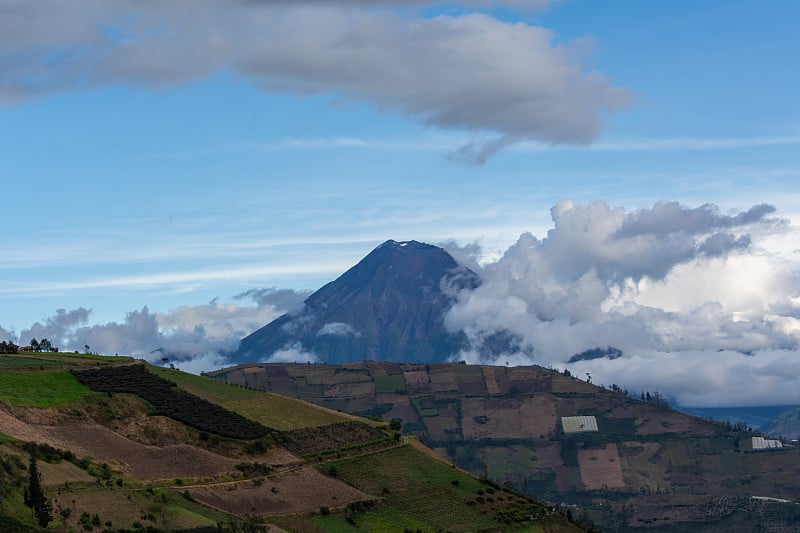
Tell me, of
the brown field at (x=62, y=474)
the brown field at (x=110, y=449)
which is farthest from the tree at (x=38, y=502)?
the brown field at (x=110, y=449)

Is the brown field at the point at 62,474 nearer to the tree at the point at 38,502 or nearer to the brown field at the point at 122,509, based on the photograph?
the brown field at the point at 122,509

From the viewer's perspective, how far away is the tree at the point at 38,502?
146 m

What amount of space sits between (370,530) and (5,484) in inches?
2655

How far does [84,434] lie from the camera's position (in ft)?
640

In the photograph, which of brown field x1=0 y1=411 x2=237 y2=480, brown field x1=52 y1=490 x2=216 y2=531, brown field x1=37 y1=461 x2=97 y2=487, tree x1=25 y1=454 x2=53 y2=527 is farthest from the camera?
brown field x1=0 y1=411 x2=237 y2=480

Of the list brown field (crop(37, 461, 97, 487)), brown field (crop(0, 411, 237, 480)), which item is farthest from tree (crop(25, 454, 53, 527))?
brown field (crop(0, 411, 237, 480))

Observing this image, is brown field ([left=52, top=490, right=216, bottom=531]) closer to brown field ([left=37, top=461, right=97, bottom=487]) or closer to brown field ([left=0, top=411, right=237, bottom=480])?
brown field ([left=37, top=461, right=97, bottom=487])

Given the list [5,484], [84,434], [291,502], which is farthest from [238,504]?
[5,484]

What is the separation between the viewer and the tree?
146 metres

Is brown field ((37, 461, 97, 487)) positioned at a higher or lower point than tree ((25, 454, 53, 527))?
higher

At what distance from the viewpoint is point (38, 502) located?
487ft

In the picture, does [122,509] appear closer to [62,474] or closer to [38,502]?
[62,474]

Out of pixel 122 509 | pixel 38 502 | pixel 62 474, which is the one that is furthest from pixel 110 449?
pixel 38 502

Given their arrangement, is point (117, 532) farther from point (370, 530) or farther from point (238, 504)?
point (370, 530)
